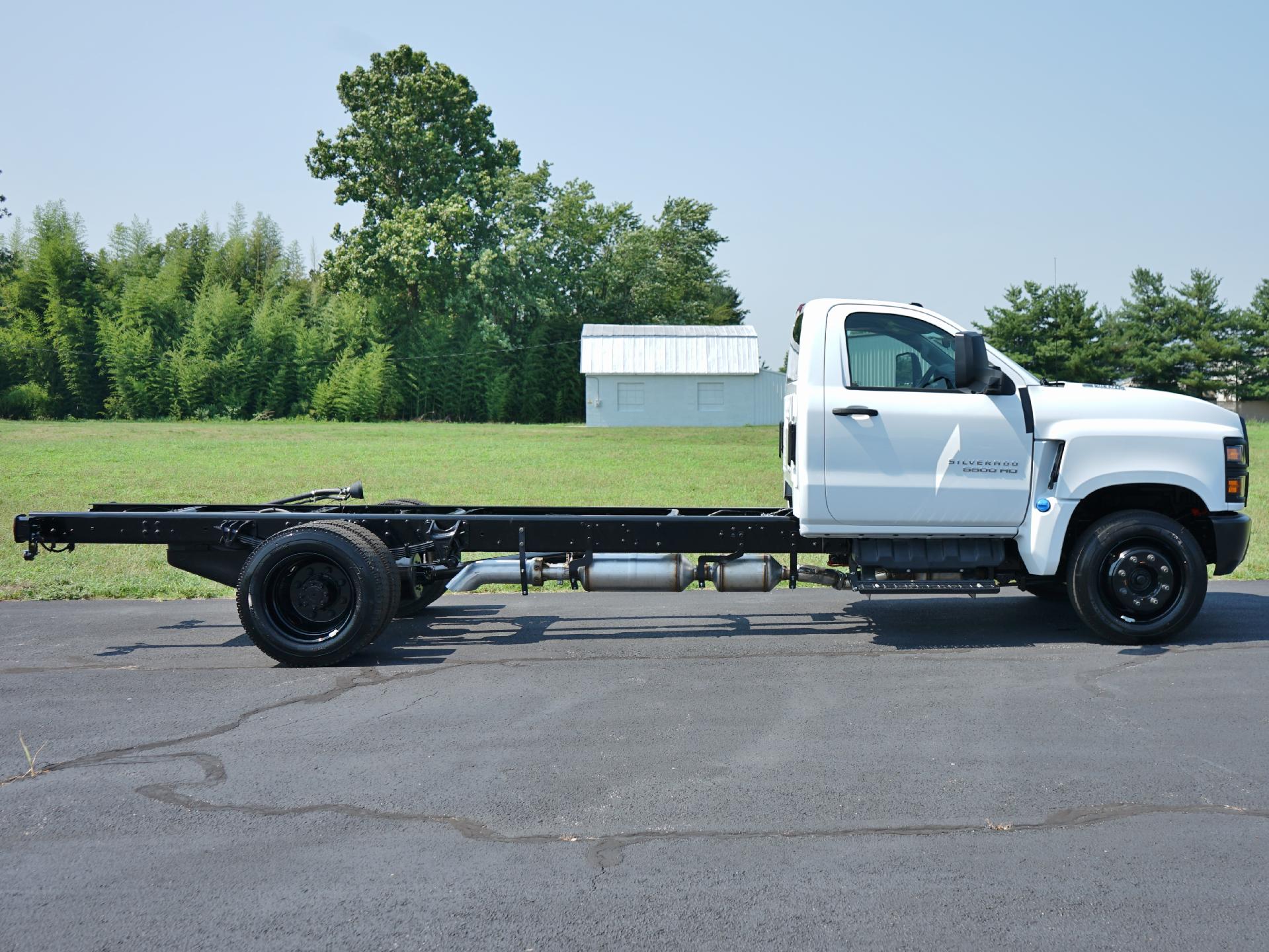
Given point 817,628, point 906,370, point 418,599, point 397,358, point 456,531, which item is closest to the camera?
point 906,370

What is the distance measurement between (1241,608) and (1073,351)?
4414cm

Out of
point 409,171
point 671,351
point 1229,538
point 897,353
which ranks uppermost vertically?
point 409,171

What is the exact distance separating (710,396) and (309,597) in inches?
1617

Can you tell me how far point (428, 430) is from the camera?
39.3 m

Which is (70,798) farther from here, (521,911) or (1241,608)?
(1241,608)

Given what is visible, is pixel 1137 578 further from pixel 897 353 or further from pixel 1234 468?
pixel 897 353

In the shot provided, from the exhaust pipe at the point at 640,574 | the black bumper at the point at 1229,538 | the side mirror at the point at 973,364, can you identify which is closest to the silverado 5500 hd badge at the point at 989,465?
the side mirror at the point at 973,364

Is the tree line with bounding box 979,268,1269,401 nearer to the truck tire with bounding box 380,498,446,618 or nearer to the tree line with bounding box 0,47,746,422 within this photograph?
the tree line with bounding box 0,47,746,422

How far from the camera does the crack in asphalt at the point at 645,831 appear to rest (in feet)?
13.4

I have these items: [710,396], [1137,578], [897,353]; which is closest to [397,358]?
[710,396]

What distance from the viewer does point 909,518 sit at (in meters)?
7.18

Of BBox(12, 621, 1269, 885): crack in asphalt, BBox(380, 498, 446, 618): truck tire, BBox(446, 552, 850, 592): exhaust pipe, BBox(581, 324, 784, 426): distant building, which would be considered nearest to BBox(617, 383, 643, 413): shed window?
BBox(581, 324, 784, 426): distant building

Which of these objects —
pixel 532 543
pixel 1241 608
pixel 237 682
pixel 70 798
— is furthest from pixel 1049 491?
pixel 70 798

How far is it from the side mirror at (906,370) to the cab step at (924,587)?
132 cm
